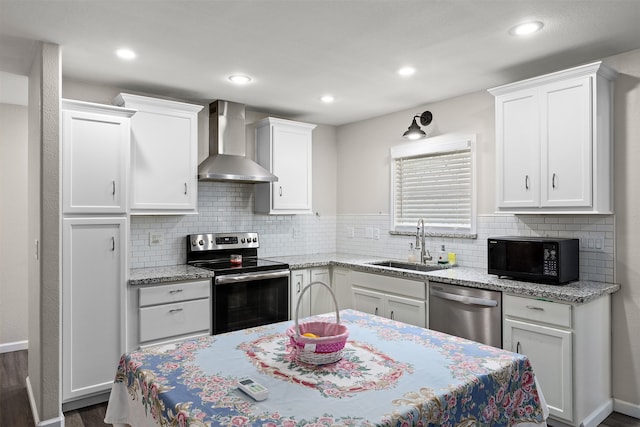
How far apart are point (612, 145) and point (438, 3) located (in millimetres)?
1702

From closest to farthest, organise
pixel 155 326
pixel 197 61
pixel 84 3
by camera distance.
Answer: pixel 84 3 < pixel 197 61 < pixel 155 326

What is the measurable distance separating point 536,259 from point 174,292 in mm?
2710

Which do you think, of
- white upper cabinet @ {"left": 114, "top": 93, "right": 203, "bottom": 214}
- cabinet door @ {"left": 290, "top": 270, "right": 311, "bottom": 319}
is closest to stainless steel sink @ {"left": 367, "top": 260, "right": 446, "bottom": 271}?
cabinet door @ {"left": 290, "top": 270, "right": 311, "bottom": 319}

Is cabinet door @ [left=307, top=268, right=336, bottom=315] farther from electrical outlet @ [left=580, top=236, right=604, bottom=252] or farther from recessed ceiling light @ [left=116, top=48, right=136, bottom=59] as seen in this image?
recessed ceiling light @ [left=116, top=48, right=136, bottom=59]

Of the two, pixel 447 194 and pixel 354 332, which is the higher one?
pixel 447 194

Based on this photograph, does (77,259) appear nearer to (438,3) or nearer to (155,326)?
(155,326)

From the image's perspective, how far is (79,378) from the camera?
3.06 meters

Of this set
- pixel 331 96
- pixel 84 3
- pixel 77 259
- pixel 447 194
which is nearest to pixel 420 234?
pixel 447 194

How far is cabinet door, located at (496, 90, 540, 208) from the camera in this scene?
313 centimetres

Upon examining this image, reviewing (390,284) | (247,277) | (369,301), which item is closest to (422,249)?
(390,284)

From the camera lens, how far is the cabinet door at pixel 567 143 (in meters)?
2.87

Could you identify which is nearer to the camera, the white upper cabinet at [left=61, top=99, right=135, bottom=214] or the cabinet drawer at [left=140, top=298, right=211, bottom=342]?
the white upper cabinet at [left=61, top=99, right=135, bottom=214]

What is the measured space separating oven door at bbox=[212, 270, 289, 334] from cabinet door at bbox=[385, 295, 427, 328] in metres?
0.99

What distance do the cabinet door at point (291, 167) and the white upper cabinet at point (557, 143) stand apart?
2074 millimetres
